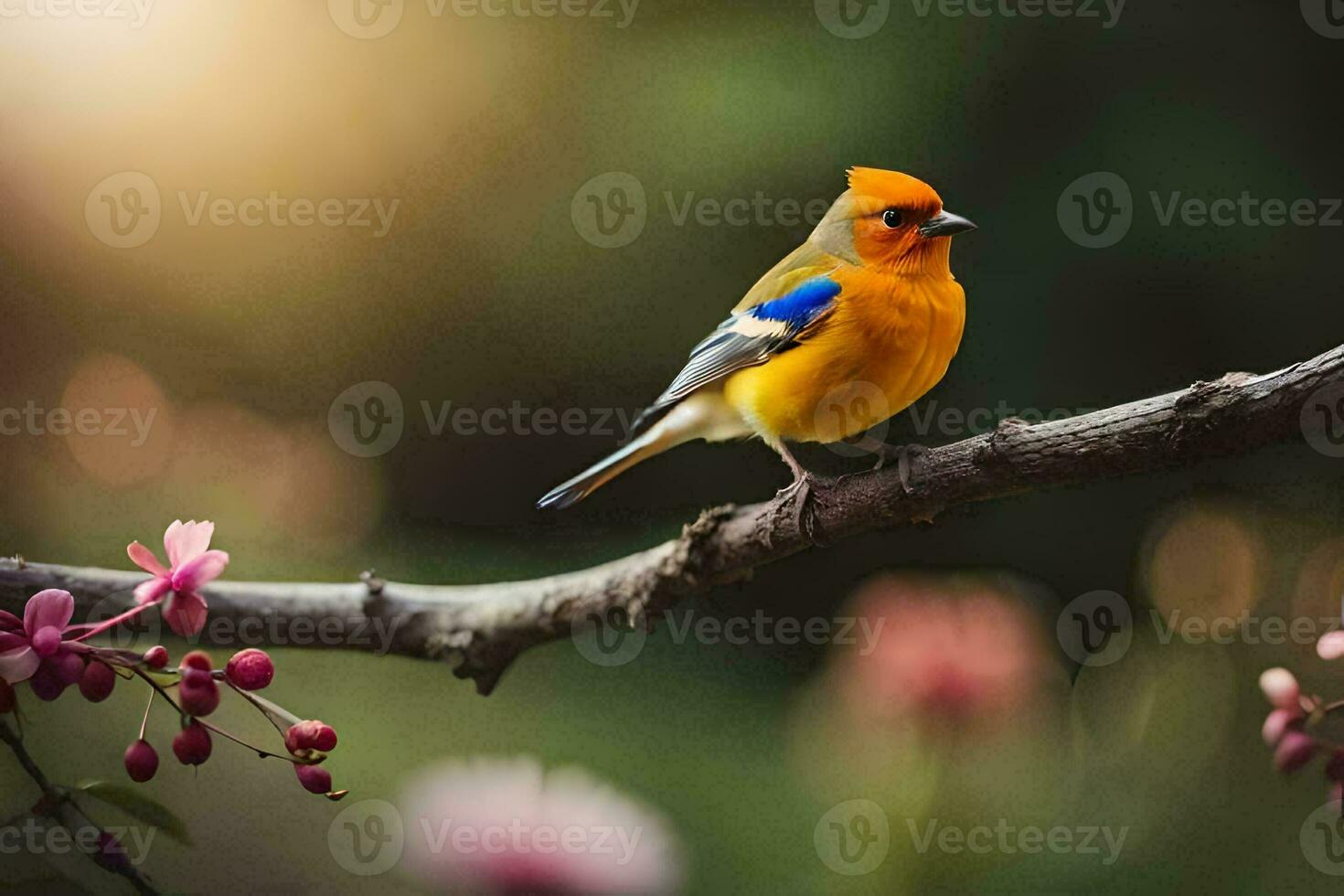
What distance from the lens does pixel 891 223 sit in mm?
685

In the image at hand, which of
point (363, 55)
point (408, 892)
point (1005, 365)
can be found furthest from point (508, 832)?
point (363, 55)

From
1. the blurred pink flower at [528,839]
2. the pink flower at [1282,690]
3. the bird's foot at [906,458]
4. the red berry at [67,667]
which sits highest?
the bird's foot at [906,458]

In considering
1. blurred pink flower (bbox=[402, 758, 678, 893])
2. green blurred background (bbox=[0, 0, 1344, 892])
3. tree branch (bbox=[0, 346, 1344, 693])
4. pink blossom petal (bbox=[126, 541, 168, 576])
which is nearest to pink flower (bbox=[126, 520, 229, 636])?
pink blossom petal (bbox=[126, 541, 168, 576])

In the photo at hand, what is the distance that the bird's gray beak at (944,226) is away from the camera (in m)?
0.64

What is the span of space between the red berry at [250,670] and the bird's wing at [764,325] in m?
0.33

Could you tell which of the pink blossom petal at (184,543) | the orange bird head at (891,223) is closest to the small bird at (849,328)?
the orange bird head at (891,223)

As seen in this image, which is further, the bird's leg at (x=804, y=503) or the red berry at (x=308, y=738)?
the bird's leg at (x=804, y=503)

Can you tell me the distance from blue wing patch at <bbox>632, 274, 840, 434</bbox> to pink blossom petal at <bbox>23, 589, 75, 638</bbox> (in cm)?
38

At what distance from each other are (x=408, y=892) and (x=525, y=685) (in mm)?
238

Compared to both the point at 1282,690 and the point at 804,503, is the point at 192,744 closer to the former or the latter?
the point at 804,503

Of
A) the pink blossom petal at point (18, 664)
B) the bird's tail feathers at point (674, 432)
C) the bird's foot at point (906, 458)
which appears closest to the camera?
the pink blossom petal at point (18, 664)

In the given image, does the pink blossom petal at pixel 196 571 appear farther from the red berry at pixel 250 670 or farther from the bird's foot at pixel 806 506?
the bird's foot at pixel 806 506

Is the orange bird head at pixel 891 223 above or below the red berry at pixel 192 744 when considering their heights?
above

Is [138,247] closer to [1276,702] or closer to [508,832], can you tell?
[508,832]
